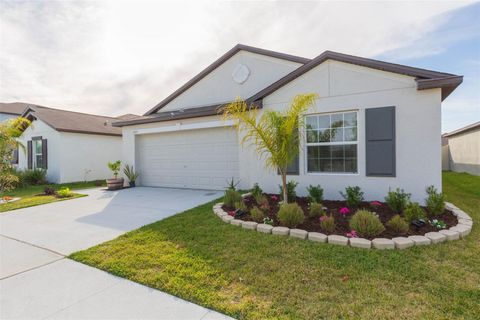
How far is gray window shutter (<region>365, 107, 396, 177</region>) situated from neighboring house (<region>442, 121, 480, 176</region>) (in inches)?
510

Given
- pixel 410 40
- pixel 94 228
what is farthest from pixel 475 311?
pixel 410 40

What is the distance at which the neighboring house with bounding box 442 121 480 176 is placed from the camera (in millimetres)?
14211

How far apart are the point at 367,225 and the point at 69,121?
16.7 m

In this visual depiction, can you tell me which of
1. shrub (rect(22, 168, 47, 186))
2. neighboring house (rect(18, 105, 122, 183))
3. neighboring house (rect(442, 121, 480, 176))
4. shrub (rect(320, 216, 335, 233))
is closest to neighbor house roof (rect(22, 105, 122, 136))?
neighboring house (rect(18, 105, 122, 183))

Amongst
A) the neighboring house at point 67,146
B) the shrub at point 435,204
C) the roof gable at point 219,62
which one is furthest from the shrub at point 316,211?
the neighboring house at point 67,146

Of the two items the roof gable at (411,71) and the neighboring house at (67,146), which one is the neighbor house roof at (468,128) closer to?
the roof gable at (411,71)

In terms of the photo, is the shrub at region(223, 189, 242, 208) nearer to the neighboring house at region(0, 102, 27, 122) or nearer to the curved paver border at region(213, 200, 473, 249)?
the curved paver border at region(213, 200, 473, 249)

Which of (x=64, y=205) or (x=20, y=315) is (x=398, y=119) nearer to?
(x=20, y=315)

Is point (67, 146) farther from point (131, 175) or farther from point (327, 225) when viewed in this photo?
point (327, 225)

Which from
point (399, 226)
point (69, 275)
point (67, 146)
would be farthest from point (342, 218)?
point (67, 146)

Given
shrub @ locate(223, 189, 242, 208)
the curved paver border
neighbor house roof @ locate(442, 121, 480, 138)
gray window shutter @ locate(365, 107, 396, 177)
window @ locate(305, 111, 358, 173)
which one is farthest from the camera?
neighbor house roof @ locate(442, 121, 480, 138)

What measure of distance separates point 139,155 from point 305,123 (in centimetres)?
823

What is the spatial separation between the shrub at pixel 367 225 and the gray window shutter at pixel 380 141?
2.30 metres

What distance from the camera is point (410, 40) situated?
271 inches
